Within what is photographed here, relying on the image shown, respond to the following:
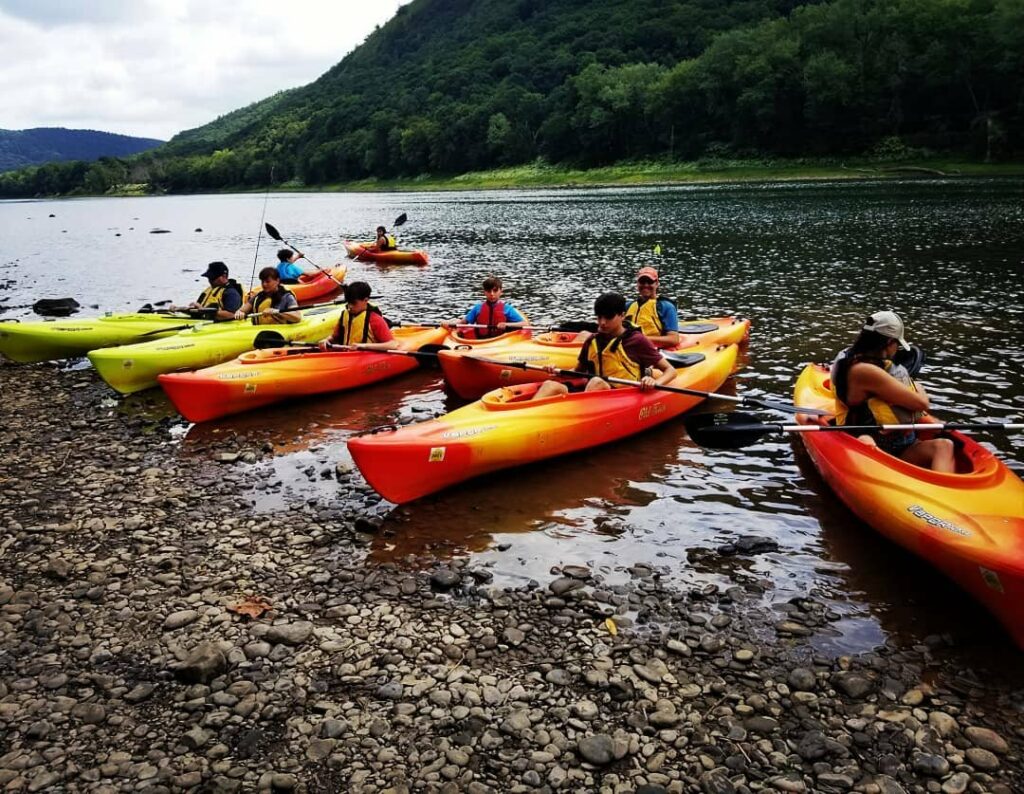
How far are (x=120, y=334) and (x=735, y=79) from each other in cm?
8233

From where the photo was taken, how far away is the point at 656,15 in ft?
482

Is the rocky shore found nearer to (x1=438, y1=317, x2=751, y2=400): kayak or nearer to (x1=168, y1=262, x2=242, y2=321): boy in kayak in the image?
(x1=438, y1=317, x2=751, y2=400): kayak

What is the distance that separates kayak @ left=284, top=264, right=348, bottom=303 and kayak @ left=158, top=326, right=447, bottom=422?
32.8 feet

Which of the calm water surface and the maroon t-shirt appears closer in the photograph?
the calm water surface

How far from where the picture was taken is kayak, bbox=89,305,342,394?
11797 millimetres

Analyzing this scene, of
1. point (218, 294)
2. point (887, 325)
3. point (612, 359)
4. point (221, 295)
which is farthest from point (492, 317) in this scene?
point (887, 325)

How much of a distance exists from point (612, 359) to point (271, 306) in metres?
7.89

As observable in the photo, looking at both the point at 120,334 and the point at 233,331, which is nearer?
the point at 233,331

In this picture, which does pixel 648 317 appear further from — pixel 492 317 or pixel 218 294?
pixel 218 294

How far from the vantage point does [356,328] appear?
12.2 metres

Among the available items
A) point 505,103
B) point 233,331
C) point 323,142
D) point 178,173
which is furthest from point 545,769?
point 178,173

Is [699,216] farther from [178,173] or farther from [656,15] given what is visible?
[178,173]

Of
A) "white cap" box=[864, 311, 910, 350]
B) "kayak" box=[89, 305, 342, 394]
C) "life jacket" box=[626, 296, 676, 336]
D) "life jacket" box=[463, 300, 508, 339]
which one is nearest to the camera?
"white cap" box=[864, 311, 910, 350]

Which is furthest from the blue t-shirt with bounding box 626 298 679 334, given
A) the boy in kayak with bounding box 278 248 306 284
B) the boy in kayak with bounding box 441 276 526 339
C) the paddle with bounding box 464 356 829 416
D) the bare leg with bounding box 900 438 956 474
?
the boy in kayak with bounding box 278 248 306 284
